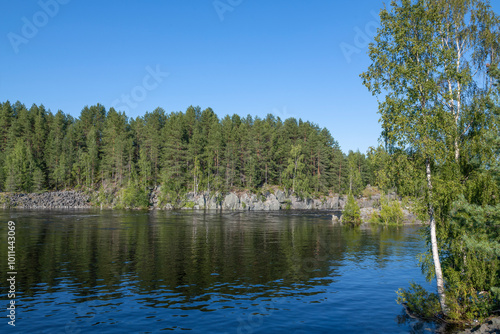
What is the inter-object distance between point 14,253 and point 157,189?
9322cm

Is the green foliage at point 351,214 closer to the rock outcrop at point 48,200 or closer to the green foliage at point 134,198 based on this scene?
the green foliage at point 134,198

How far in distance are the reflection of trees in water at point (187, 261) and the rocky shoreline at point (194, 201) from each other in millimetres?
66281

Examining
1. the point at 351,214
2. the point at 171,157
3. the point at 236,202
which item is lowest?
the point at 351,214

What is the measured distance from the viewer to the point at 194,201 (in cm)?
12056

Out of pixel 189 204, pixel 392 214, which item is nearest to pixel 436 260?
pixel 392 214

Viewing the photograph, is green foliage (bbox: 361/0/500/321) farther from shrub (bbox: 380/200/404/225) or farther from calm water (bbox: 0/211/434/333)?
shrub (bbox: 380/200/404/225)

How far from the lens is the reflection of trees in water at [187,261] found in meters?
23.1

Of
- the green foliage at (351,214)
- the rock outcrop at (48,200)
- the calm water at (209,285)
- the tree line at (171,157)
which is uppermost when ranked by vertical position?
the tree line at (171,157)

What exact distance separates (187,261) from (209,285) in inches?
332

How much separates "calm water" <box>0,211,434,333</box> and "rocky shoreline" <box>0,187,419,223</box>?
245ft

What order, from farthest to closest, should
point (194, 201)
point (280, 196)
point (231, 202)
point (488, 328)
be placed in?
point (280, 196) < point (194, 201) < point (231, 202) < point (488, 328)

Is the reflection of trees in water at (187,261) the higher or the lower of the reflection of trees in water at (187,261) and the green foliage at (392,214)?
the lower

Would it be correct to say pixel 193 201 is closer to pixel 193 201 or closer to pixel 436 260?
pixel 193 201

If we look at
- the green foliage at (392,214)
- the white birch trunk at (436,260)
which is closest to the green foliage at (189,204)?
the green foliage at (392,214)
